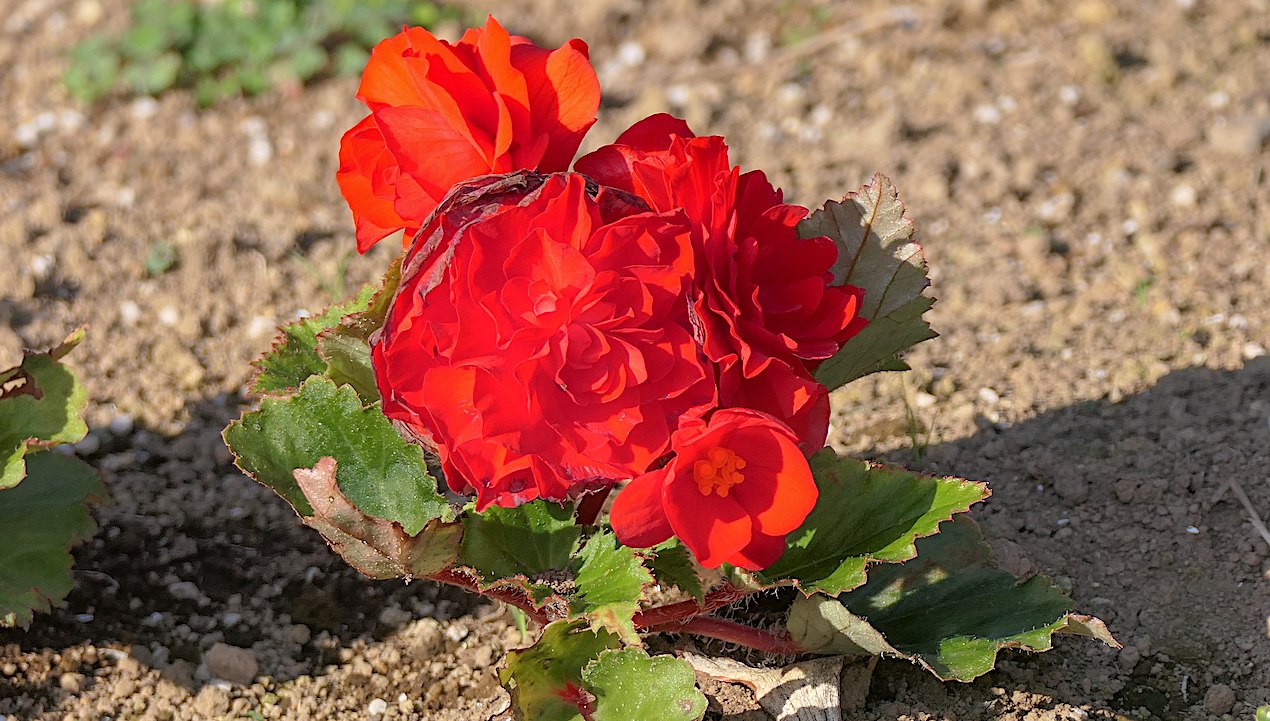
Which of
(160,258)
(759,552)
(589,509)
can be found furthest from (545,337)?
(160,258)

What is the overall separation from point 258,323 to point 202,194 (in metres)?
0.78

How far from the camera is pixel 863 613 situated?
6.97 ft

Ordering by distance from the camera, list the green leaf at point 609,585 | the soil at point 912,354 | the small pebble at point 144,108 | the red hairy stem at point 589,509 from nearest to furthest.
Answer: the green leaf at point 609,585
the red hairy stem at point 589,509
the soil at point 912,354
the small pebble at point 144,108

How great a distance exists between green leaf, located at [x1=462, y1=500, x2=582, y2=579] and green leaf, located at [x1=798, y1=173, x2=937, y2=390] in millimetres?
514

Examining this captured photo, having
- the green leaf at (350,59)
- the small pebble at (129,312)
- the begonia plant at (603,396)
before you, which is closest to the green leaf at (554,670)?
the begonia plant at (603,396)

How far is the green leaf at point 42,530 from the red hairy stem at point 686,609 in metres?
1.00

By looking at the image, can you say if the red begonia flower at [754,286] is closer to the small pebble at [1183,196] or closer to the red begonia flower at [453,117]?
the red begonia flower at [453,117]

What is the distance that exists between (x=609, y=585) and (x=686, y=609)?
0.56ft

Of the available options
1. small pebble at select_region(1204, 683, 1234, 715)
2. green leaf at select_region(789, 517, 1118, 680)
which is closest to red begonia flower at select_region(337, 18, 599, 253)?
green leaf at select_region(789, 517, 1118, 680)

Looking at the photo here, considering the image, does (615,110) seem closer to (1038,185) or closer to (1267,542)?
(1038,185)

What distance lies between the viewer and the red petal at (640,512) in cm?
163

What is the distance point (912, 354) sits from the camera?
3.11 meters

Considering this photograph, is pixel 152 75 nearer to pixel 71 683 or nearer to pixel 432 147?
pixel 71 683

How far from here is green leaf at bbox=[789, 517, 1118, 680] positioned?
1937 mm
